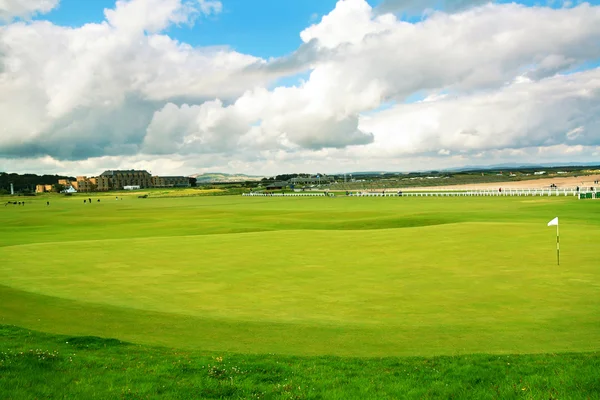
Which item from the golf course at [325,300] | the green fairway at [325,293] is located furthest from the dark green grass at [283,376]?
the green fairway at [325,293]

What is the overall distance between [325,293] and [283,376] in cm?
984

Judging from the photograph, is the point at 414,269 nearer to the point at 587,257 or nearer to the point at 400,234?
the point at 587,257

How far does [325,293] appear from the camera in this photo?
65.3 ft

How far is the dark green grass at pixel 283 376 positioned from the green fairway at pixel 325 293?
5.30 ft

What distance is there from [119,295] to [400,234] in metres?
25.7

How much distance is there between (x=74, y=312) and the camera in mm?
17422

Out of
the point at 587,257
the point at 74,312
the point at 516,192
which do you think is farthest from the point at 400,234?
the point at 516,192

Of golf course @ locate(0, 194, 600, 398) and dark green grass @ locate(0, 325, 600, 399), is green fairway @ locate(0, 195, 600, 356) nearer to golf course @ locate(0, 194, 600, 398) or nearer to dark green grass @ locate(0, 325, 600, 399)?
golf course @ locate(0, 194, 600, 398)

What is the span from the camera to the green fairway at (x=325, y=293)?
13992mm

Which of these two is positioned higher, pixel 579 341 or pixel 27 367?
pixel 27 367

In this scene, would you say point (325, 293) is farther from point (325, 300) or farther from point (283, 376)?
point (283, 376)

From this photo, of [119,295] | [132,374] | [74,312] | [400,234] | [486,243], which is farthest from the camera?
[400,234]

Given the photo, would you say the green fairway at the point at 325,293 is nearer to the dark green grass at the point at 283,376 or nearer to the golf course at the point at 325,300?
the golf course at the point at 325,300

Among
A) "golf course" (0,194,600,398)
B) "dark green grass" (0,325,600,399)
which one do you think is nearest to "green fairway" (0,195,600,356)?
"golf course" (0,194,600,398)
